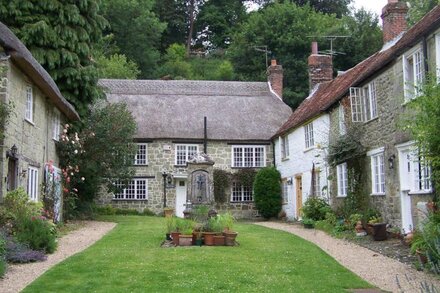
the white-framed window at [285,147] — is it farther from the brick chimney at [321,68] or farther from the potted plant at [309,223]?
the potted plant at [309,223]

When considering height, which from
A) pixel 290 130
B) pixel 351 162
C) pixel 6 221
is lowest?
pixel 6 221

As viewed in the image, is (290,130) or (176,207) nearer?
(290,130)

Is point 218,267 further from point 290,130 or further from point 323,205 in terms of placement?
point 290,130

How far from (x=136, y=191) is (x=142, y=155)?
6.44 feet

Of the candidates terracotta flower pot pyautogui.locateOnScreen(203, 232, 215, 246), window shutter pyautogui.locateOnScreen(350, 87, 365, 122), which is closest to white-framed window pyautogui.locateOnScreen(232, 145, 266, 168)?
window shutter pyautogui.locateOnScreen(350, 87, 365, 122)

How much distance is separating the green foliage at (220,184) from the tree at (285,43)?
546 inches

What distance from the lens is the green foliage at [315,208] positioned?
21.0 m

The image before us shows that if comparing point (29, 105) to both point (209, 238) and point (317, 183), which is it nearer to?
point (209, 238)

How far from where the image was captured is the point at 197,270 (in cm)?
1002

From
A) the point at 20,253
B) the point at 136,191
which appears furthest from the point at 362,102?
the point at 136,191

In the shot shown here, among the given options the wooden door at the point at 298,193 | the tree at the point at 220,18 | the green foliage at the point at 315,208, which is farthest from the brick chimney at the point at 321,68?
the tree at the point at 220,18

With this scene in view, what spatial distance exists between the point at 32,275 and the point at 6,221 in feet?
11.2

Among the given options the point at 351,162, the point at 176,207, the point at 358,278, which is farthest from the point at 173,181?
the point at 358,278

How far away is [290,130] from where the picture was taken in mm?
26734
